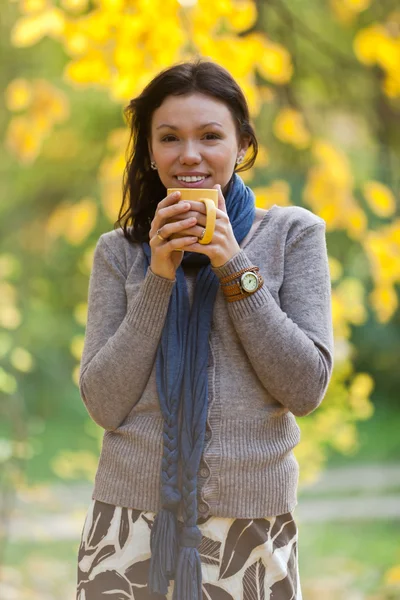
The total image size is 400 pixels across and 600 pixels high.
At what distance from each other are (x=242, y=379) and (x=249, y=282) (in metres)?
0.16

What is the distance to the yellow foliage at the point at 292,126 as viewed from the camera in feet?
9.25

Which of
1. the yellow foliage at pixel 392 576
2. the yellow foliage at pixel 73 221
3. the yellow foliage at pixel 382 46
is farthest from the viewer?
the yellow foliage at pixel 392 576

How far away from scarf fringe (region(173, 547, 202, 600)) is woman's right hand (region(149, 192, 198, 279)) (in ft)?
1.41

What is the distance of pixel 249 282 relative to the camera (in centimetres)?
125

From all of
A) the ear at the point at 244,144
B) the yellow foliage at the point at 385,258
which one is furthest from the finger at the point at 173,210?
the yellow foliage at the point at 385,258

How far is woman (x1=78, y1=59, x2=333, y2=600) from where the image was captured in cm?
125

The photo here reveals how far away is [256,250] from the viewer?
1.35m

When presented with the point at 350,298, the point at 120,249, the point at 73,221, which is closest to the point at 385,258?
the point at 350,298

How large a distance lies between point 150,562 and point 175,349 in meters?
0.33

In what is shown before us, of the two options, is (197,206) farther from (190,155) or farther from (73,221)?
(73,221)

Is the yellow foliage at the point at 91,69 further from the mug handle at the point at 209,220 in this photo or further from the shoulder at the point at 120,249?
the mug handle at the point at 209,220

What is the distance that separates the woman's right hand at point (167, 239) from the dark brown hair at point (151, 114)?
15 centimetres

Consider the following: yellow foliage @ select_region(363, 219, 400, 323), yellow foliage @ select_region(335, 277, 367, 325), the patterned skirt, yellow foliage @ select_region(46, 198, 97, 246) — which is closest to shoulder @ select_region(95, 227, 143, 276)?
the patterned skirt

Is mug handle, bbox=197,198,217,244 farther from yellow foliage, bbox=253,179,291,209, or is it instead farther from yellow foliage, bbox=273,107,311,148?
yellow foliage, bbox=273,107,311,148
